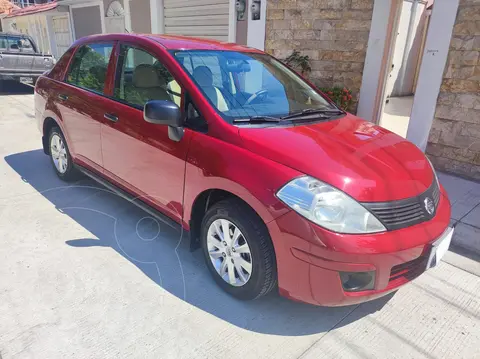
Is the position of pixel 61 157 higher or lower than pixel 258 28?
lower

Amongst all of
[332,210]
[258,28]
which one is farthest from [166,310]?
[258,28]

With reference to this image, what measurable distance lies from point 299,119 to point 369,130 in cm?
61

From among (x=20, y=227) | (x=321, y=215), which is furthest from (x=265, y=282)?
(x=20, y=227)

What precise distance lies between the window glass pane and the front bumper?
1365 mm

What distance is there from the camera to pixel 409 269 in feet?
7.18

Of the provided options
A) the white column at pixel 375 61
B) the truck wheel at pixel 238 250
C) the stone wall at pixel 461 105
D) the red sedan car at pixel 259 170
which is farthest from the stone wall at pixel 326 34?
the truck wheel at pixel 238 250

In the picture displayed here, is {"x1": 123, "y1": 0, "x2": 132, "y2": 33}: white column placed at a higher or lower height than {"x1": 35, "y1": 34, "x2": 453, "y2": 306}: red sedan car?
higher

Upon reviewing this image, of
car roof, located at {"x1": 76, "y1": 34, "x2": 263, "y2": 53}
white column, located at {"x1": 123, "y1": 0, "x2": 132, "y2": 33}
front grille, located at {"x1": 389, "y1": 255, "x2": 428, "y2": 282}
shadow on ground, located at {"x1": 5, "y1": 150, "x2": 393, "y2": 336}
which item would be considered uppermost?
white column, located at {"x1": 123, "y1": 0, "x2": 132, "y2": 33}

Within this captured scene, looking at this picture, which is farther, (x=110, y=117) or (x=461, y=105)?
(x=461, y=105)

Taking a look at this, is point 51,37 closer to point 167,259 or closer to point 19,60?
point 19,60

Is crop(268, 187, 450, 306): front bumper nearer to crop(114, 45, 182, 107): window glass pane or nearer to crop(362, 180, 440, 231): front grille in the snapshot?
crop(362, 180, 440, 231): front grille

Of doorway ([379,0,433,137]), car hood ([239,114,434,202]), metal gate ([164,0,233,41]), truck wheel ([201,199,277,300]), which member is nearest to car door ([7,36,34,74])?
metal gate ([164,0,233,41])

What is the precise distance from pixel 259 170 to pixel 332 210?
0.48 metres

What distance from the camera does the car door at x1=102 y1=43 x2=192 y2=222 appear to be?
2736 millimetres
